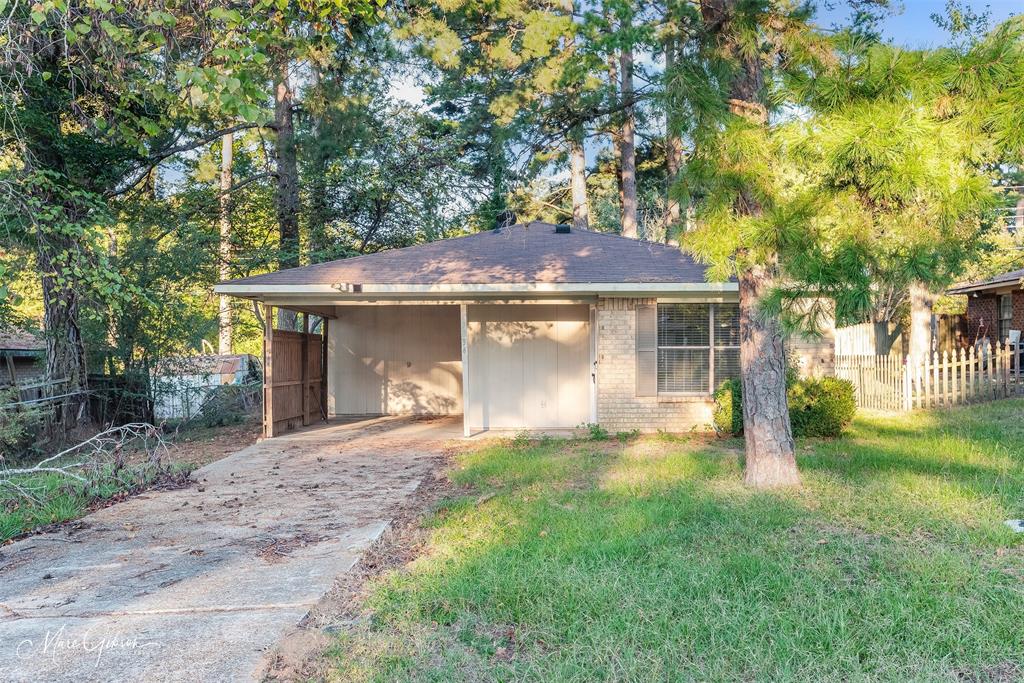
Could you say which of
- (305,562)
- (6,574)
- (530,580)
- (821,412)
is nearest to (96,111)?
(6,574)

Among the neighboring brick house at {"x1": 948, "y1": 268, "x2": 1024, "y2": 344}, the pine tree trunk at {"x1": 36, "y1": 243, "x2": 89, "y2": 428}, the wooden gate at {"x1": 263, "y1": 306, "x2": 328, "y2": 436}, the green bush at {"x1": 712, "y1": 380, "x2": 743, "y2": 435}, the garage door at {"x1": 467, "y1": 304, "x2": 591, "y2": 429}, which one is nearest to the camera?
the green bush at {"x1": 712, "y1": 380, "x2": 743, "y2": 435}

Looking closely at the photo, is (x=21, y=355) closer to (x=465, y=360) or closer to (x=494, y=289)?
(x=465, y=360)

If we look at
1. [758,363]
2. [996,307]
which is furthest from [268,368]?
[996,307]

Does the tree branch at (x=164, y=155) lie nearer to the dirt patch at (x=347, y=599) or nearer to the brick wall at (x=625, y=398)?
the brick wall at (x=625, y=398)

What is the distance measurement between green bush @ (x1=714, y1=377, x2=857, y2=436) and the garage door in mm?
2487

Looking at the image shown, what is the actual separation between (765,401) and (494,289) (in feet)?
14.8

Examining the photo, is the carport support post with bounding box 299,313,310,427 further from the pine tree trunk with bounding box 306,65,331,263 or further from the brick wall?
the brick wall

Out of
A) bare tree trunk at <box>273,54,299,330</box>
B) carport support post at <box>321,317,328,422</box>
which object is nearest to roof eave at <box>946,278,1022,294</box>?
carport support post at <box>321,317,328,422</box>

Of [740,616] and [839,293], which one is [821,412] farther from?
[740,616]

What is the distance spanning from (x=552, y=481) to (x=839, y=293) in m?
3.54

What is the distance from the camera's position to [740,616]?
317cm

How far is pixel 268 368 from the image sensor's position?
404 inches

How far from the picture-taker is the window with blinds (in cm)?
1008

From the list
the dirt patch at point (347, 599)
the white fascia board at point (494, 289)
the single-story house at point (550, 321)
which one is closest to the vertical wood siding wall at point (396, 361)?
the single-story house at point (550, 321)
